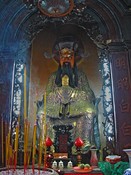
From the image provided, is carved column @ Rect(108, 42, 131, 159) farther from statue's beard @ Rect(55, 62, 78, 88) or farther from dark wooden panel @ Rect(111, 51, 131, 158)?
statue's beard @ Rect(55, 62, 78, 88)

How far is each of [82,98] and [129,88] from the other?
2.97 feet

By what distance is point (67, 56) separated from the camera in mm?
4645

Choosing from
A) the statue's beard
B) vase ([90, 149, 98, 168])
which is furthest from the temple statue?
vase ([90, 149, 98, 168])

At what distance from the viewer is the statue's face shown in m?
4.64

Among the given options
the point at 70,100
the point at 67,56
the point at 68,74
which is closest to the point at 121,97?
the point at 70,100

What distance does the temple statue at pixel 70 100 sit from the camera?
3949 millimetres

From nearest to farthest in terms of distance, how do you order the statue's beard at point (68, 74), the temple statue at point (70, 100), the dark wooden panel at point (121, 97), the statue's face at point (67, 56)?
the dark wooden panel at point (121, 97), the temple statue at point (70, 100), the statue's beard at point (68, 74), the statue's face at point (67, 56)

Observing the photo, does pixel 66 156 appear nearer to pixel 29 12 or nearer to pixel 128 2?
pixel 29 12

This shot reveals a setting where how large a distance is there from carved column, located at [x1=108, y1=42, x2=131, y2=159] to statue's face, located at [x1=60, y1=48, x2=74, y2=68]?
992 mm

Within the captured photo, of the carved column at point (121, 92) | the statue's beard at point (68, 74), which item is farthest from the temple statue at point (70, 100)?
the carved column at point (121, 92)

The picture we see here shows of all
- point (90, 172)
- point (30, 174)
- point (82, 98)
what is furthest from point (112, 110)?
point (30, 174)

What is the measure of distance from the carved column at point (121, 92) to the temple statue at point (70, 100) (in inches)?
23.3

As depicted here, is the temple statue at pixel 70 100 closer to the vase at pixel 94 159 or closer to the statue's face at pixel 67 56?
the statue's face at pixel 67 56

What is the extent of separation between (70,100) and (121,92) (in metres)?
0.96
